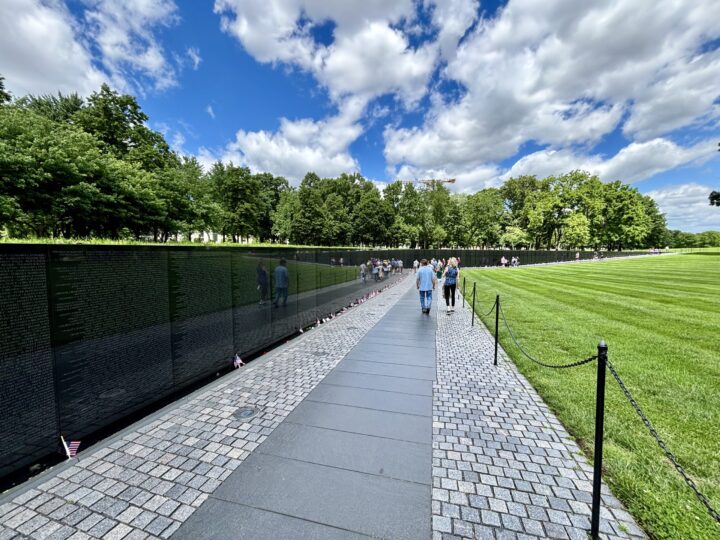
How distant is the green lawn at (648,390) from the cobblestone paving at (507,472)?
0.27m

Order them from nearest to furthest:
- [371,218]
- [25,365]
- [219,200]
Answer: [25,365] → [219,200] → [371,218]

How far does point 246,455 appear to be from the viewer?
3574mm

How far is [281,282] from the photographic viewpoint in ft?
29.5

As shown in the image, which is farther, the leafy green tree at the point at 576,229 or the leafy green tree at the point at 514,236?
the leafy green tree at the point at 514,236

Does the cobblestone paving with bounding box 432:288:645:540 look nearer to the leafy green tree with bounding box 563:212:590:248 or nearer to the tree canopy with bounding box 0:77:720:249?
the tree canopy with bounding box 0:77:720:249

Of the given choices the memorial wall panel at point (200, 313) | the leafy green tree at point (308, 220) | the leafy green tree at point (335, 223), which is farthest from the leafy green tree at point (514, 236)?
the memorial wall panel at point (200, 313)

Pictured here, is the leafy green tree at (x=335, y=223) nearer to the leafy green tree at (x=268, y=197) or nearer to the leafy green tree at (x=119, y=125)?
the leafy green tree at (x=268, y=197)

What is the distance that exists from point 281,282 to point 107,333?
15.3ft

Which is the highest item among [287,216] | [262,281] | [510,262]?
[287,216]

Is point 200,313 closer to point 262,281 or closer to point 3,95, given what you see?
point 262,281

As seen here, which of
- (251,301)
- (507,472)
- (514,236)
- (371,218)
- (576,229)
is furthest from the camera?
(514,236)

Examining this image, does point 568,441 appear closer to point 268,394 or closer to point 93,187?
point 268,394

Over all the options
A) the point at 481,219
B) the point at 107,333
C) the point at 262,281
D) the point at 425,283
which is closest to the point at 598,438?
the point at 107,333

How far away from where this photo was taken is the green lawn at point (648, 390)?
2865mm
